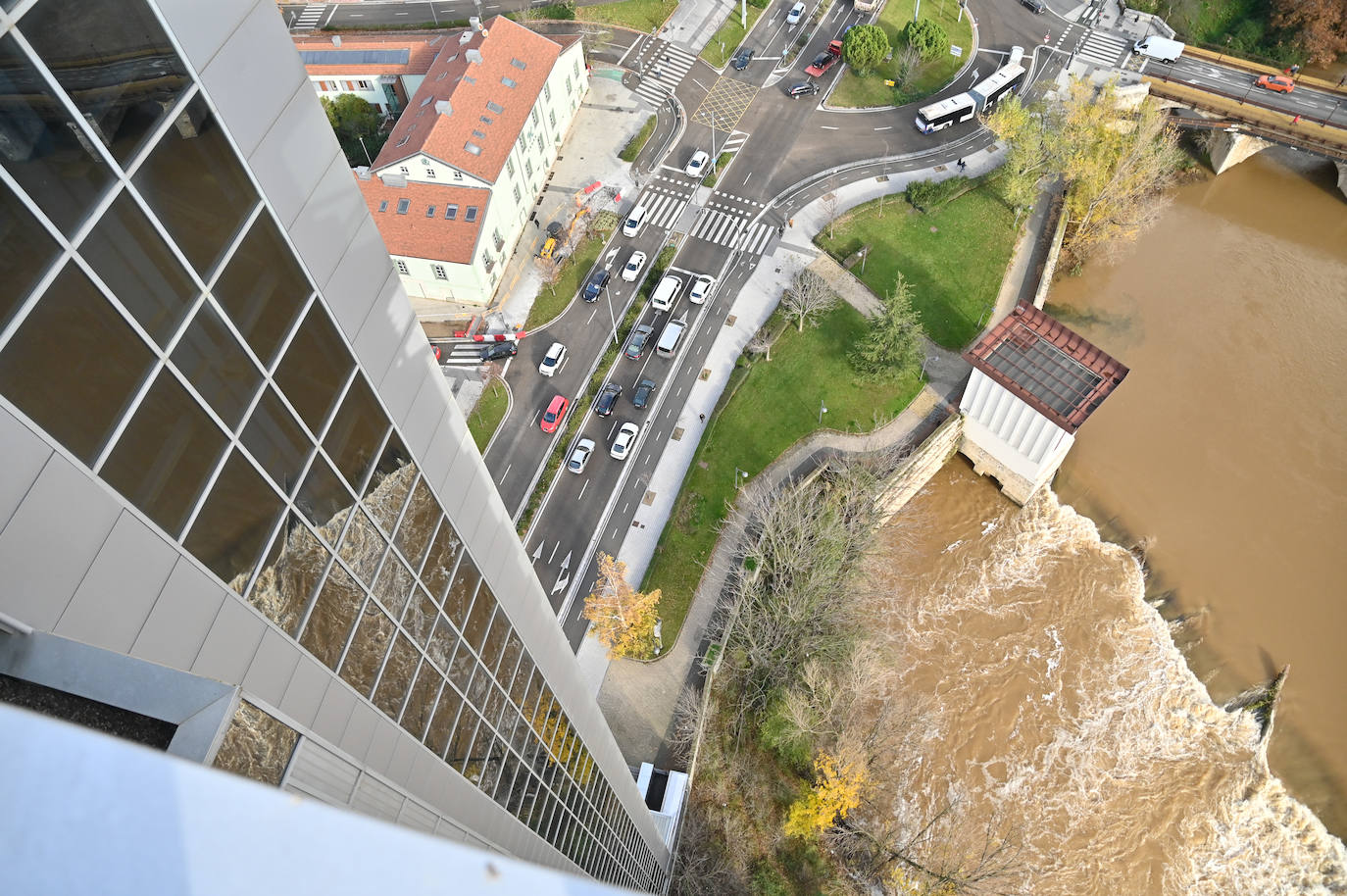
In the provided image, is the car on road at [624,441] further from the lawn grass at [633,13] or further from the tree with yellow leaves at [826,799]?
the lawn grass at [633,13]

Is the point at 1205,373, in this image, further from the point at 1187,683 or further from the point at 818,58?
the point at 818,58

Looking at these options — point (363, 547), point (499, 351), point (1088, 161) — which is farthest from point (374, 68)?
point (363, 547)

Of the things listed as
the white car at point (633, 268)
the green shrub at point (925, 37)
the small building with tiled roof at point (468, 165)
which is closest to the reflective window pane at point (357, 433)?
the small building with tiled roof at point (468, 165)

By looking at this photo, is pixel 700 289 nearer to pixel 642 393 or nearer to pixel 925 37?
pixel 642 393

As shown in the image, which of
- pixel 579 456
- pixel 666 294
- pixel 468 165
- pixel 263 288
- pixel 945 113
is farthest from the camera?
pixel 945 113

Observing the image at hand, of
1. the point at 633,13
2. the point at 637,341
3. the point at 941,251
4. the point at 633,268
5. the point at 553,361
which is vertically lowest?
the point at 553,361

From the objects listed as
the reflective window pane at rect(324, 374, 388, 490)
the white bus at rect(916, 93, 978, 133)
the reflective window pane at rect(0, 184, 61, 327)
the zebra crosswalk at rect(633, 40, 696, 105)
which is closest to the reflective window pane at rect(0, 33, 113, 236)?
the reflective window pane at rect(0, 184, 61, 327)

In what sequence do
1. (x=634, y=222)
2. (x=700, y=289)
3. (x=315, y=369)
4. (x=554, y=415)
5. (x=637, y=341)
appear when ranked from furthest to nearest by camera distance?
(x=634, y=222) < (x=700, y=289) < (x=637, y=341) < (x=554, y=415) < (x=315, y=369)
